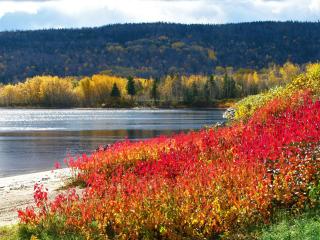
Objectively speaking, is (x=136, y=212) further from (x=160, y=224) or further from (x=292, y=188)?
(x=292, y=188)

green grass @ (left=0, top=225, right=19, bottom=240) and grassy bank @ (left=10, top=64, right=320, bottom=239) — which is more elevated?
grassy bank @ (left=10, top=64, right=320, bottom=239)

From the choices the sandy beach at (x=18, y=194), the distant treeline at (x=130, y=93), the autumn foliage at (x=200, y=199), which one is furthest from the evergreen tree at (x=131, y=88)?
the autumn foliage at (x=200, y=199)

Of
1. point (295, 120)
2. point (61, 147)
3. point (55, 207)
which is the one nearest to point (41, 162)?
point (61, 147)

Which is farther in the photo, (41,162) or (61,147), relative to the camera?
(61,147)

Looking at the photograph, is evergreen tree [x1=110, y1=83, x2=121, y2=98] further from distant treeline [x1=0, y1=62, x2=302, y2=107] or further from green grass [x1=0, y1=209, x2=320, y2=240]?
green grass [x1=0, y1=209, x2=320, y2=240]

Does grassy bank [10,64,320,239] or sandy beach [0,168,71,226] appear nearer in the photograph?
grassy bank [10,64,320,239]

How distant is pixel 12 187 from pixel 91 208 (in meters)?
11.0

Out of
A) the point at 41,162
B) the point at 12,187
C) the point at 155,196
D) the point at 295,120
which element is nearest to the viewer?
the point at 155,196

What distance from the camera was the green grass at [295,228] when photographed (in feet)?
37.5

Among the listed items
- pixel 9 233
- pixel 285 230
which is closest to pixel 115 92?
pixel 9 233

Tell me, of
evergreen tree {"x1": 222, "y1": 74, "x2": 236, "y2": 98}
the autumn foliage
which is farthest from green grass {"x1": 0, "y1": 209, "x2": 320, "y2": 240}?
evergreen tree {"x1": 222, "y1": 74, "x2": 236, "y2": 98}

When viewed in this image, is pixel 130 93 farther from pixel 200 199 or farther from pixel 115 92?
pixel 200 199

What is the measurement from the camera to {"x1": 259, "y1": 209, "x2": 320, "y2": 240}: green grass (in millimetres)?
11428

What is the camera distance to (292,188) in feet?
44.5
